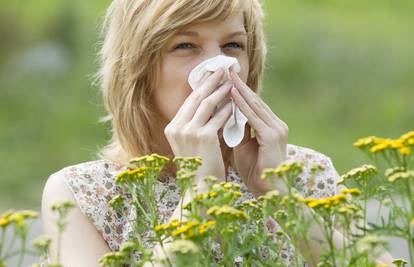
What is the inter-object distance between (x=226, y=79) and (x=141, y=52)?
0.33 meters

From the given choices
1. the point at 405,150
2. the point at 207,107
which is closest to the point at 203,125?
the point at 207,107

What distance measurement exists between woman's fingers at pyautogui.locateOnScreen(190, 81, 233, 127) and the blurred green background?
6.54 meters

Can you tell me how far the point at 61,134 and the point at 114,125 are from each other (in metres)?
6.97

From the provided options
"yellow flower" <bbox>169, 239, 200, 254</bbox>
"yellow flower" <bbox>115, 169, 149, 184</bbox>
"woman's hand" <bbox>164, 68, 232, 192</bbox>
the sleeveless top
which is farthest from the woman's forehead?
"yellow flower" <bbox>169, 239, 200, 254</bbox>

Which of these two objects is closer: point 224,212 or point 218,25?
point 224,212

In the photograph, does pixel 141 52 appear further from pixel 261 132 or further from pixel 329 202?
pixel 329 202

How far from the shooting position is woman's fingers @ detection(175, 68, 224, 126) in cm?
252

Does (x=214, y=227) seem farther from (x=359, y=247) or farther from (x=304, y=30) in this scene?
(x=304, y=30)

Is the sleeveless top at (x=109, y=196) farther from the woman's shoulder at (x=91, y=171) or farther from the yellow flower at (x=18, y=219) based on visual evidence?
the yellow flower at (x=18, y=219)

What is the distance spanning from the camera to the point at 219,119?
252cm

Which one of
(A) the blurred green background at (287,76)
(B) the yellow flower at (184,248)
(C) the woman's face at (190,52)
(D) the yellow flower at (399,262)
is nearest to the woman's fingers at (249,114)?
(C) the woman's face at (190,52)

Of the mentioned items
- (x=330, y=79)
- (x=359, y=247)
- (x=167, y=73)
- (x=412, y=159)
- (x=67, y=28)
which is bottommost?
(x=359, y=247)

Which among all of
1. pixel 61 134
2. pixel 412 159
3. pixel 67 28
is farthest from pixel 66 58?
pixel 412 159

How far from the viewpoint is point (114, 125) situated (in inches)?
123
